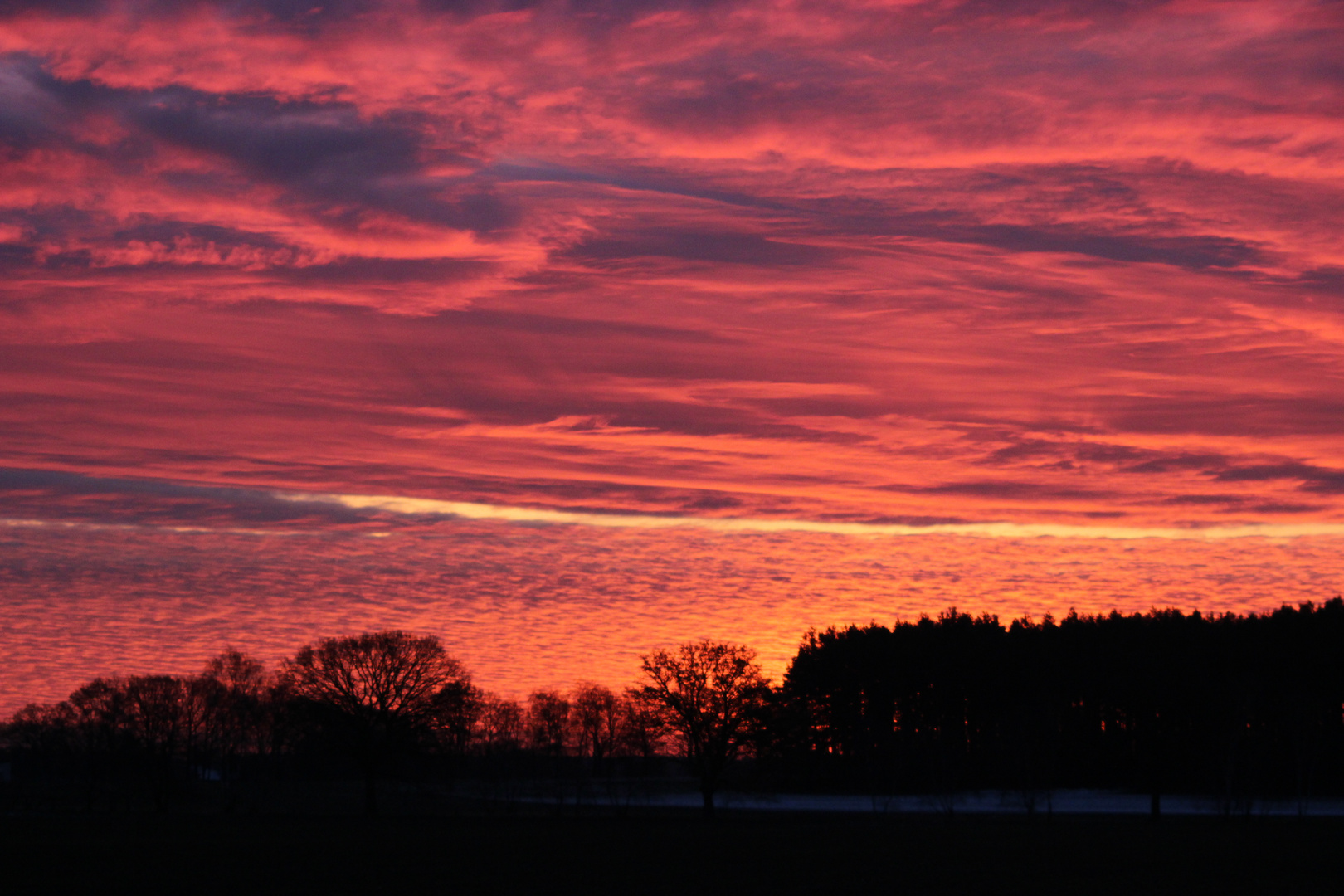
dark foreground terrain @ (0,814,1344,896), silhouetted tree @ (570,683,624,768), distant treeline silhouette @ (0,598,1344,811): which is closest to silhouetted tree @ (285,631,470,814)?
distant treeline silhouette @ (0,598,1344,811)

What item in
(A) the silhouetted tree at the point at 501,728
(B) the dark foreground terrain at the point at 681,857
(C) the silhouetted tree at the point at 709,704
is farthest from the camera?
(A) the silhouetted tree at the point at 501,728

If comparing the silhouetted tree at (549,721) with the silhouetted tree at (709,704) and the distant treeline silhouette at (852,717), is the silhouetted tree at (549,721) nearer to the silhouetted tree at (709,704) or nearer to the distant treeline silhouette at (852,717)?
the distant treeline silhouette at (852,717)

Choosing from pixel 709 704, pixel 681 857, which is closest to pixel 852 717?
pixel 709 704

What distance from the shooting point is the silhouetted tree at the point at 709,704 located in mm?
109062

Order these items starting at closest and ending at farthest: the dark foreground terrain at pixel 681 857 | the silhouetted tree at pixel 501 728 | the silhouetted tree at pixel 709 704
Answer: the dark foreground terrain at pixel 681 857 → the silhouetted tree at pixel 709 704 → the silhouetted tree at pixel 501 728

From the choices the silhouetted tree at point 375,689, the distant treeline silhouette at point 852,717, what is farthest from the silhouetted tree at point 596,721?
the silhouetted tree at point 375,689

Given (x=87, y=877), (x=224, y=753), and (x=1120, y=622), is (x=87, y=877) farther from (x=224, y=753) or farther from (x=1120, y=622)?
(x=224, y=753)

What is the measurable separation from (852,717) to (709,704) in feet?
167

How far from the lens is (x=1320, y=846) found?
5922cm

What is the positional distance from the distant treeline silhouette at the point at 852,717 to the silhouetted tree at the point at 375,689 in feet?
0.59

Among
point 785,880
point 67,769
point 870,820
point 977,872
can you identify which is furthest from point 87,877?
point 67,769

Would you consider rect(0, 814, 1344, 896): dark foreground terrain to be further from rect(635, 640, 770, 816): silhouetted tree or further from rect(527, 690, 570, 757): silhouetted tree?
rect(527, 690, 570, 757): silhouetted tree

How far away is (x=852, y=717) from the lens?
155 m

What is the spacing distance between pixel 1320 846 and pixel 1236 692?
2073 inches
